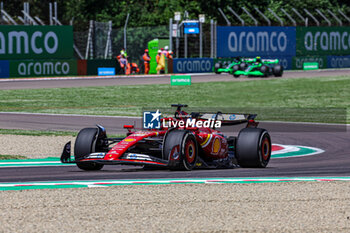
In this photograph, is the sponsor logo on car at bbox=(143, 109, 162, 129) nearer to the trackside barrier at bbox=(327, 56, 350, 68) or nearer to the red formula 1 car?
the red formula 1 car

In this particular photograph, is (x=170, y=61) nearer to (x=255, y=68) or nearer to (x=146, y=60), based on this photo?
(x=146, y=60)

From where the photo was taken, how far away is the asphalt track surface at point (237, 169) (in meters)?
10.8

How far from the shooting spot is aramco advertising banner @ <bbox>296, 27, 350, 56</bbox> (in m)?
55.2

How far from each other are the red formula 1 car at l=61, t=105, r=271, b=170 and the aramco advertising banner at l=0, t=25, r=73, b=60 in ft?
98.3

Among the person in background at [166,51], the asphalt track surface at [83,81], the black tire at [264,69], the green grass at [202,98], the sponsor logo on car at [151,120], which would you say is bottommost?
the green grass at [202,98]

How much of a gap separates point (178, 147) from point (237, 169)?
1.63 m

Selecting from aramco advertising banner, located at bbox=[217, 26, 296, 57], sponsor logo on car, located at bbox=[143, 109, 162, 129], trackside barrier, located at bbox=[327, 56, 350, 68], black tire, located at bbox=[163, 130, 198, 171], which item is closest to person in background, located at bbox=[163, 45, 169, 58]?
aramco advertising banner, located at bbox=[217, 26, 296, 57]

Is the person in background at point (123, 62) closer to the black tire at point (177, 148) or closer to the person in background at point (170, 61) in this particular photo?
the person in background at point (170, 61)

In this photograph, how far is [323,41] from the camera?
56.7 meters

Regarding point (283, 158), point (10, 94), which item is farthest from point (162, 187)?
point (10, 94)

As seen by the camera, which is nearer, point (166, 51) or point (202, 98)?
point (202, 98)

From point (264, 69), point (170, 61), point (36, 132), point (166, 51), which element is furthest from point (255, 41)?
point (36, 132)

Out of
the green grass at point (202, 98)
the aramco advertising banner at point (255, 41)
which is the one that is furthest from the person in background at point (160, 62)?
the green grass at point (202, 98)

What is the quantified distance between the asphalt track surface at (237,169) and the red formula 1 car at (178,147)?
0.60 ft
